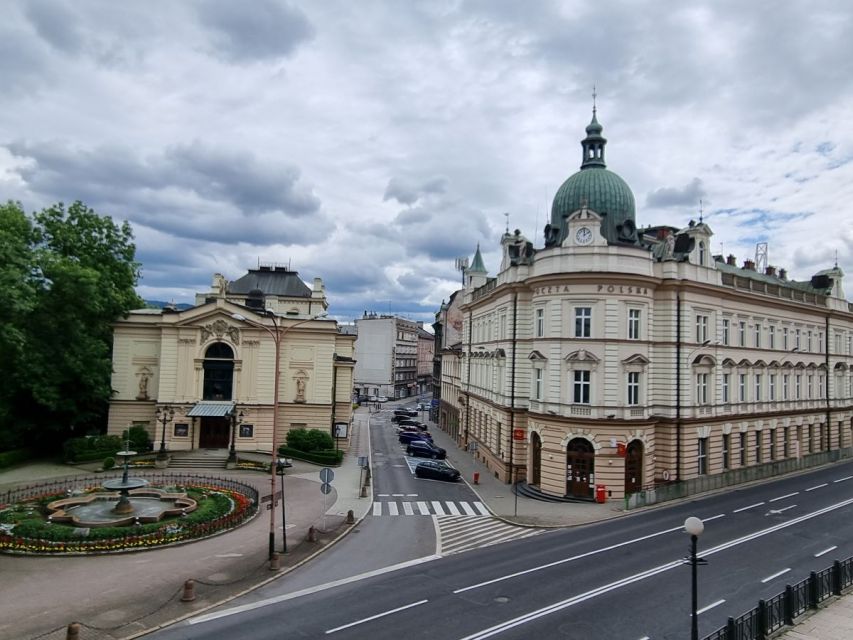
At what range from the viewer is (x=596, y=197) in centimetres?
3716

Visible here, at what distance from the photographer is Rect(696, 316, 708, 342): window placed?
36.7 meters

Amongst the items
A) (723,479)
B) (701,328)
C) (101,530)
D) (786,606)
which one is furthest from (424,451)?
(786,606)

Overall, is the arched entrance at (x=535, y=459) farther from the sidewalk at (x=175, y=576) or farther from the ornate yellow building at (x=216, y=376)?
the ornate yellow building at (x=216, y=376)

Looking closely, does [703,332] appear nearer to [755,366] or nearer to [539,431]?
[755,366]

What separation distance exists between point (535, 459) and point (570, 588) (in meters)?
16.9

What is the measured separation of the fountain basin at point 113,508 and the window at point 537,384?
20476 millimetres

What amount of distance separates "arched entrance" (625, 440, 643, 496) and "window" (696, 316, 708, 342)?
8.62m

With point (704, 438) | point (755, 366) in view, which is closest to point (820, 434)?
point (755, 366)

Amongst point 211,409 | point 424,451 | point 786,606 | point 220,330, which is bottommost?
point 424,451

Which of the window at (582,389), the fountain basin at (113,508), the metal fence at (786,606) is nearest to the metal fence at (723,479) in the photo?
the window at (582,389)

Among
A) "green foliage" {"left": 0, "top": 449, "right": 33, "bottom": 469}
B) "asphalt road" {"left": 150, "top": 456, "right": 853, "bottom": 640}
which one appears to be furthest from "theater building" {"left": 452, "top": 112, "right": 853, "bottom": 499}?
"green foliage" {"left": 0, "top": 449, "right": 33, "bottom": 469}

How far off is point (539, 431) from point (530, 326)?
7234 mm

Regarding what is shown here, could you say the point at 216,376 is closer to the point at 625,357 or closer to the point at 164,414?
the point at 164,414

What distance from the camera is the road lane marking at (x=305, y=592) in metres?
17.0
